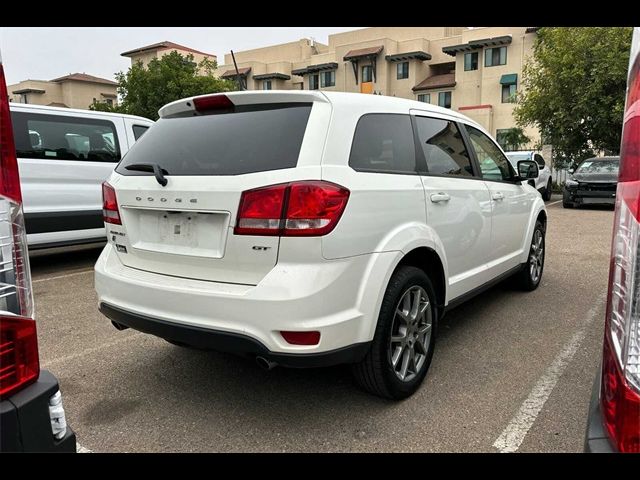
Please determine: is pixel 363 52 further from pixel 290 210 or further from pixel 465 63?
pixel 290 210

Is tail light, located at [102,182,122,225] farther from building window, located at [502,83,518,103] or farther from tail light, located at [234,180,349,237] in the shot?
building window, located at [502,83,518,103]

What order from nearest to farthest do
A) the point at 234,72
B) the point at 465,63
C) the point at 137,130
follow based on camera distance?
the point at 137,130, the point at 465,63, the point at 234,72

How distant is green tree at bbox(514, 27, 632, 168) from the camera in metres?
16.0

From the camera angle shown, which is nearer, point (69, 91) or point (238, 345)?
point (238, 345)

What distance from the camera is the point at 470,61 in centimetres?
3738

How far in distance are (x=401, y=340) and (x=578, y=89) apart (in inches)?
671

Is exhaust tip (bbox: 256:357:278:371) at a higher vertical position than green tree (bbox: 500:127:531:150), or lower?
lower

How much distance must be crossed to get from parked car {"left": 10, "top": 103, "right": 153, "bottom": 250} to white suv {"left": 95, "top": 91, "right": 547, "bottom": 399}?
3685mm

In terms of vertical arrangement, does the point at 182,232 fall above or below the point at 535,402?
above

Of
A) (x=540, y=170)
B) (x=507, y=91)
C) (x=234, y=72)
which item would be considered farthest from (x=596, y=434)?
(x=234, y=72)

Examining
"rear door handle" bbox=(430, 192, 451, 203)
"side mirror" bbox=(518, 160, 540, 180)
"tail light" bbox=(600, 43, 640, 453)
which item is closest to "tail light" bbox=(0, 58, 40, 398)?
"tail light" bbox=(600, 43, 640, 453)

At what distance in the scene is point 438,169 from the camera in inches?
134
